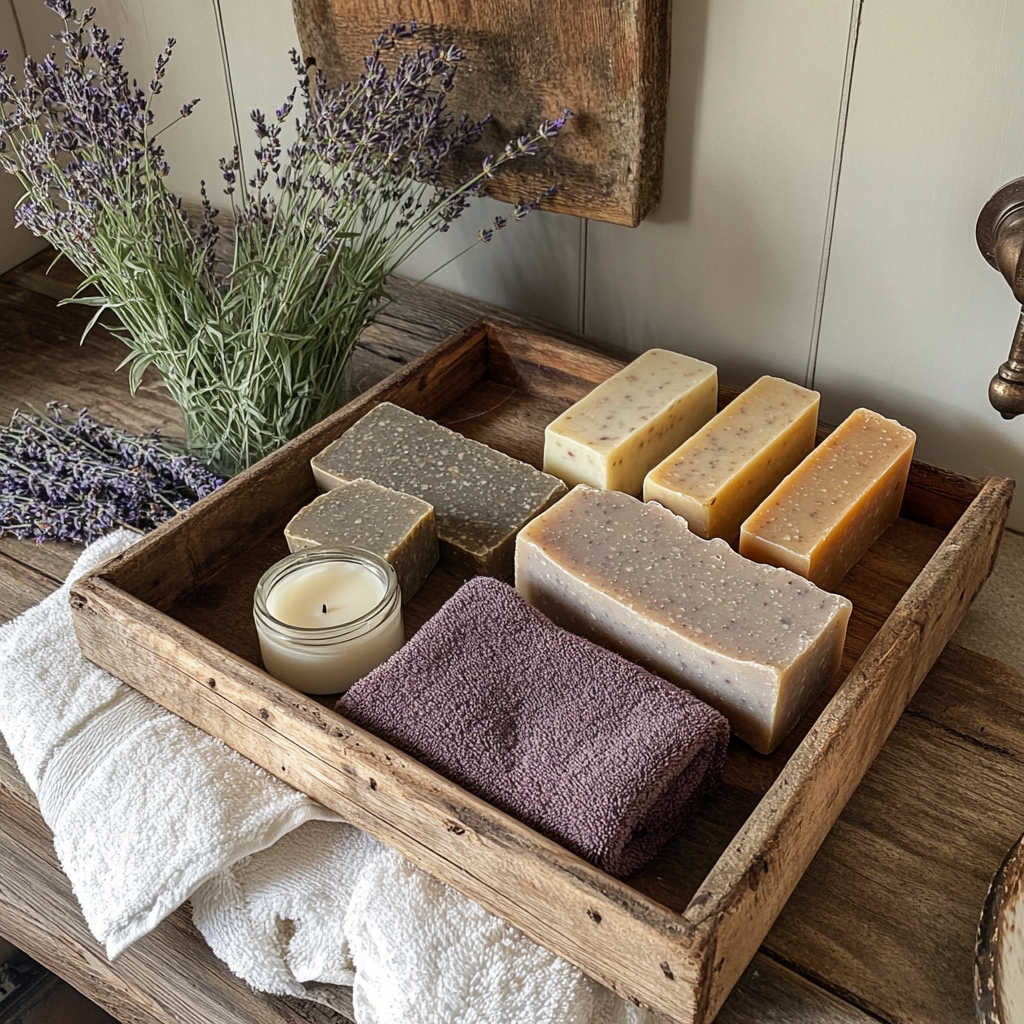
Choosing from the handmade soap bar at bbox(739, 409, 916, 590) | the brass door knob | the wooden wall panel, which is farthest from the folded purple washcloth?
the wooden wall panel

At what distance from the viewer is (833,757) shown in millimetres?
639

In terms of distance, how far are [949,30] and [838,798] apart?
57 centimetres

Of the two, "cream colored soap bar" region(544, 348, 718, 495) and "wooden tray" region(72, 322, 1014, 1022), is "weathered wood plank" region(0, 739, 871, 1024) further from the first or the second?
"cream colored soap bar" region(544, 348, 718, 495)

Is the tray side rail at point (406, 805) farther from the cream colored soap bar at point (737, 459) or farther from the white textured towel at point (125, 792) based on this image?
the cream colored soap bar at point (737, 459)

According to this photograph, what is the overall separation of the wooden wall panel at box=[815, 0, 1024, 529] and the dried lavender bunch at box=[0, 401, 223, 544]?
619mm

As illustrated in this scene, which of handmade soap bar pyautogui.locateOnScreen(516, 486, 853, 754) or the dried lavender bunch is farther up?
handmade soap bar pyautogui.locateOnScreen(516, 486, 853, 754)

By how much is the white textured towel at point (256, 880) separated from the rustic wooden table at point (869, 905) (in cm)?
4

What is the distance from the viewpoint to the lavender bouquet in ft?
2.76

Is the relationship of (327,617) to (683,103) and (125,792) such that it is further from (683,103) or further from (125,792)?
(683,103)

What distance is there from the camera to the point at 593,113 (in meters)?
0.93

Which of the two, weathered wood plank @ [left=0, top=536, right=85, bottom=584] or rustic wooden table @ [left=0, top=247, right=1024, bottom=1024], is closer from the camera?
rustic wooden table @ [left=0, top=247, right=1024, bottom=1024]

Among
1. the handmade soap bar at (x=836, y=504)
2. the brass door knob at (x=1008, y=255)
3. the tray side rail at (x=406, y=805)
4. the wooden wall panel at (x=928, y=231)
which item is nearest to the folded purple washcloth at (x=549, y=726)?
the tray side rail at (x=406, y=805)

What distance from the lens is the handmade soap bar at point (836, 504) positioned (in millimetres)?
786

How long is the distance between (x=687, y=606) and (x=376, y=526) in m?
0.26
